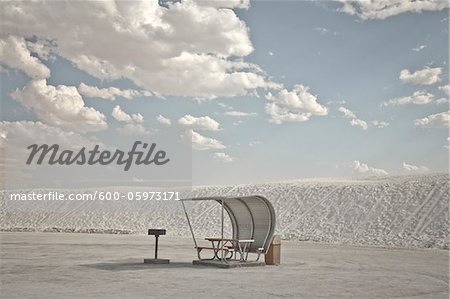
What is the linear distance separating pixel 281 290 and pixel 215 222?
132 ft

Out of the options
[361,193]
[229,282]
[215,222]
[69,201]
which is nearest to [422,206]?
[361,193]

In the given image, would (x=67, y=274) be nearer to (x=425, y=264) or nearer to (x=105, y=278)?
(x=105, y=278)

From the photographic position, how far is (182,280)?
43.3 ft

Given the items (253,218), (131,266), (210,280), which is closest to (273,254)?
(253,218)

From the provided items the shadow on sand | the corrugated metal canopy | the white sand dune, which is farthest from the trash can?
the white sand dune

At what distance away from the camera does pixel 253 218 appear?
61.1 ft

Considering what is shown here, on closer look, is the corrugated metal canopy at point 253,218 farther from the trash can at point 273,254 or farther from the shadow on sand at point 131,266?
the shadow on sand at point 131,266

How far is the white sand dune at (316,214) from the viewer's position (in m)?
38.4

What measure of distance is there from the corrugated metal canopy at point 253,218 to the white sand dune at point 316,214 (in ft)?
58.5

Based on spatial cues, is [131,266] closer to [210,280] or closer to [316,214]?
[210,280]

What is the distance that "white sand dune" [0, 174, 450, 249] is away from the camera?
3838 cm

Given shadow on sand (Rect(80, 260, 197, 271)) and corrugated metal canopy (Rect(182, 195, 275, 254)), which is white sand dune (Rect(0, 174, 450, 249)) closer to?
corrugated metal canopy (Rect(182, 195, 275, 254))

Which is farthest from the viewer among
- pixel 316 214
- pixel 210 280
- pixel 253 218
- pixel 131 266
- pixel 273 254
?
pixel 316 214

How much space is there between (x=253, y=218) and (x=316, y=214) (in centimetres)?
2958
